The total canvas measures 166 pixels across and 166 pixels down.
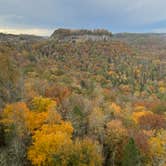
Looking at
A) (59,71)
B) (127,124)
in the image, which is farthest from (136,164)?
(59,71)

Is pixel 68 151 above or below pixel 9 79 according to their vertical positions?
below

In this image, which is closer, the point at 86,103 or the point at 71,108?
the point at 71,108

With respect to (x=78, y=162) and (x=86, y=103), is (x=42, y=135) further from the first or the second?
(x=86, y=103)

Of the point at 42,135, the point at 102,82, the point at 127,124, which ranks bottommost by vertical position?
the point at 102,82

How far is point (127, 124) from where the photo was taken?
249ft

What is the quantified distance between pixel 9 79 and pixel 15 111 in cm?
2032

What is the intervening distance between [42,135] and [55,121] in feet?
19.6

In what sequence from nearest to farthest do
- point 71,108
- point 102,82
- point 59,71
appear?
point 71,108 < point 59,71 < point 102,82

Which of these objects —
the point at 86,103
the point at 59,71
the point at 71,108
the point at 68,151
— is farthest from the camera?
the point at 59,71

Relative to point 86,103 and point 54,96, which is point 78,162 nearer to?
point 86,103

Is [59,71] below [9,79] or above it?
below

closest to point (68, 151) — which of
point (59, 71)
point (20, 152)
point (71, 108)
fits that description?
point (20, 152)

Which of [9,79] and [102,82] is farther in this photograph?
[102,82]

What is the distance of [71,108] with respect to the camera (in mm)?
67938
